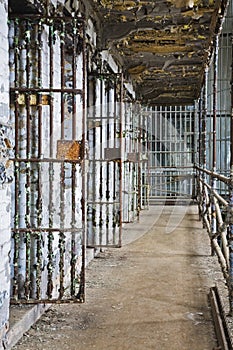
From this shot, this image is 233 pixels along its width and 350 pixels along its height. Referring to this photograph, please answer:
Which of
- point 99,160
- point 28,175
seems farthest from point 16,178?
point 99,160

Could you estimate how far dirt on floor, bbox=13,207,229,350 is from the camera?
125 inches

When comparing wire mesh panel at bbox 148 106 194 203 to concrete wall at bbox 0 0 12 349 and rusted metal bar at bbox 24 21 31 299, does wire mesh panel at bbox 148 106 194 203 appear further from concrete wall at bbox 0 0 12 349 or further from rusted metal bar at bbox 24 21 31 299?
concrete wall at bbox 0 0 12 349

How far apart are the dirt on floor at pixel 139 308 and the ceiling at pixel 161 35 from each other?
8.90 feet

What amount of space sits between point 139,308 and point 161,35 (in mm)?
3814

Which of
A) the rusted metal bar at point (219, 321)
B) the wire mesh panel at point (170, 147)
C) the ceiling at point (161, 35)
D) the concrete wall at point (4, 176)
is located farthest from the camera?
the wire mesh panel at point (170, 147)

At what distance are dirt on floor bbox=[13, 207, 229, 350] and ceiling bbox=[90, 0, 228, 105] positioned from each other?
2.71 meters

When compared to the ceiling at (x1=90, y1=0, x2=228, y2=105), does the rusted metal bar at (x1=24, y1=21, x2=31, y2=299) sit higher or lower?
lower

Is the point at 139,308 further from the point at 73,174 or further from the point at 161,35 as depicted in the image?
the point at 161,35

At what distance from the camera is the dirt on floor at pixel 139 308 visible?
3164mm

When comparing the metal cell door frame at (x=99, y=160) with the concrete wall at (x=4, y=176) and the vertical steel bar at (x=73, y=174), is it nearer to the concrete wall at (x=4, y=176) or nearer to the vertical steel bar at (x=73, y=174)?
the vertical steel bar at (x=73, y=174)

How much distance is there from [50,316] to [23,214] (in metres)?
0.81

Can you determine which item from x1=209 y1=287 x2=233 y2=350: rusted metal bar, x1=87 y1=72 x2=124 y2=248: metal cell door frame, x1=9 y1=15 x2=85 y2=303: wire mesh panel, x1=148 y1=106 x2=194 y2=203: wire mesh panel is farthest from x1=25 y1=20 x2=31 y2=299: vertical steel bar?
x1=148 y1=106 x2=194 y2=203: wire mesh panel

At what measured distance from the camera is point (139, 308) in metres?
3.85

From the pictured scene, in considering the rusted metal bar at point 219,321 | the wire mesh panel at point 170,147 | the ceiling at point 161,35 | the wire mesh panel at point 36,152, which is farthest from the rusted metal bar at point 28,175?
the wire mesh panel at point 170,147
